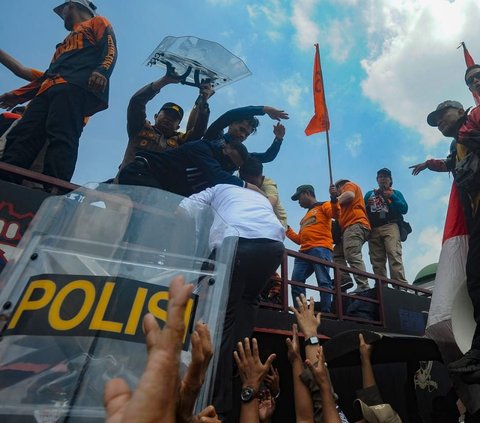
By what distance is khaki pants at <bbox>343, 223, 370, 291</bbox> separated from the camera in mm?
6316

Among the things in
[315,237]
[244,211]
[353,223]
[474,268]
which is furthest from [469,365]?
[353,223]

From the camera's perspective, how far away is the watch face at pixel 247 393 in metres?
2.29

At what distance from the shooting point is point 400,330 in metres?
6.10

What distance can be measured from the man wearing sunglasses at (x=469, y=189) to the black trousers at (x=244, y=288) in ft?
3.89

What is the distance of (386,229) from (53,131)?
5.34 meters

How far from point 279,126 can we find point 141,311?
4.57 metres

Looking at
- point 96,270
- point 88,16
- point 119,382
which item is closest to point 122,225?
point 96,270

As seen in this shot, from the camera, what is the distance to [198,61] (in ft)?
14.6

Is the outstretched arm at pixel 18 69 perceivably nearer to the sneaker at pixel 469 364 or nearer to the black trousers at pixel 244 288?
the black trousers at pixel 244 288

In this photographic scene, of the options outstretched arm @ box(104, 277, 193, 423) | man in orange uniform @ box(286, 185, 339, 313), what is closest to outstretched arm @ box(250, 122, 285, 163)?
man in orange uniform @ box(286, 185, 339, 313)

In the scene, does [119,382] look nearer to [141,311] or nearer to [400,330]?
[141,311]

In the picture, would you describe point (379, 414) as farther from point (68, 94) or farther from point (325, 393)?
point (68, 94)

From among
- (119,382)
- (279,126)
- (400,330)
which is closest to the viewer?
(119,382)

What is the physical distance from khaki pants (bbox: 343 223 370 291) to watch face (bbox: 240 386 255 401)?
432cm
